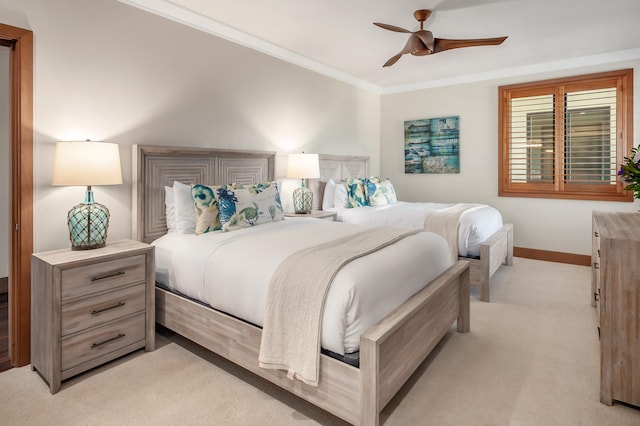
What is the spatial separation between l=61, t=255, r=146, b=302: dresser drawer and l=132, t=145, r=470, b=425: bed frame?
0.28m

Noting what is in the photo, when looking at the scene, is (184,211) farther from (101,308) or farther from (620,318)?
(620,318)

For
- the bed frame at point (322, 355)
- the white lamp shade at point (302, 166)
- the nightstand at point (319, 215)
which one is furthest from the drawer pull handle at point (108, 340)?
the white lamp shade at point (302, 166)

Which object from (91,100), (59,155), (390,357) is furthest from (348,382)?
(91,100)

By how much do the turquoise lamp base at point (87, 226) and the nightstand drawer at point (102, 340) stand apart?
0.53m

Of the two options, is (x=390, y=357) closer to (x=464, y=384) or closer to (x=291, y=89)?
(x=464, y=384)

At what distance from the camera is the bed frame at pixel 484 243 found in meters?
3.48

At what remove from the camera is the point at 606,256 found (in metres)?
1.90

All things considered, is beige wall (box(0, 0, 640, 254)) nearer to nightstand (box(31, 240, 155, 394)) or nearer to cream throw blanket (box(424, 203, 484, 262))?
nightstand (box(31, 240, 155, 394))

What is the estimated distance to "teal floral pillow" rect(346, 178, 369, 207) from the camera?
467 cm

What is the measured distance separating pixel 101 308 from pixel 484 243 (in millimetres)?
3166

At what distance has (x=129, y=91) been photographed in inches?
116

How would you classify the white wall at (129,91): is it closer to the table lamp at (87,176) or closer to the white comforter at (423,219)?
the table lamp at (87,176)

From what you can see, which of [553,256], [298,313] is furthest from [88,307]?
[553,256]

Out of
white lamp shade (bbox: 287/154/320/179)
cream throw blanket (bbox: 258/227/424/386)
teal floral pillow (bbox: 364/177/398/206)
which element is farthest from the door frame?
teal floral pillow (bbox: 364/177/398/206)
